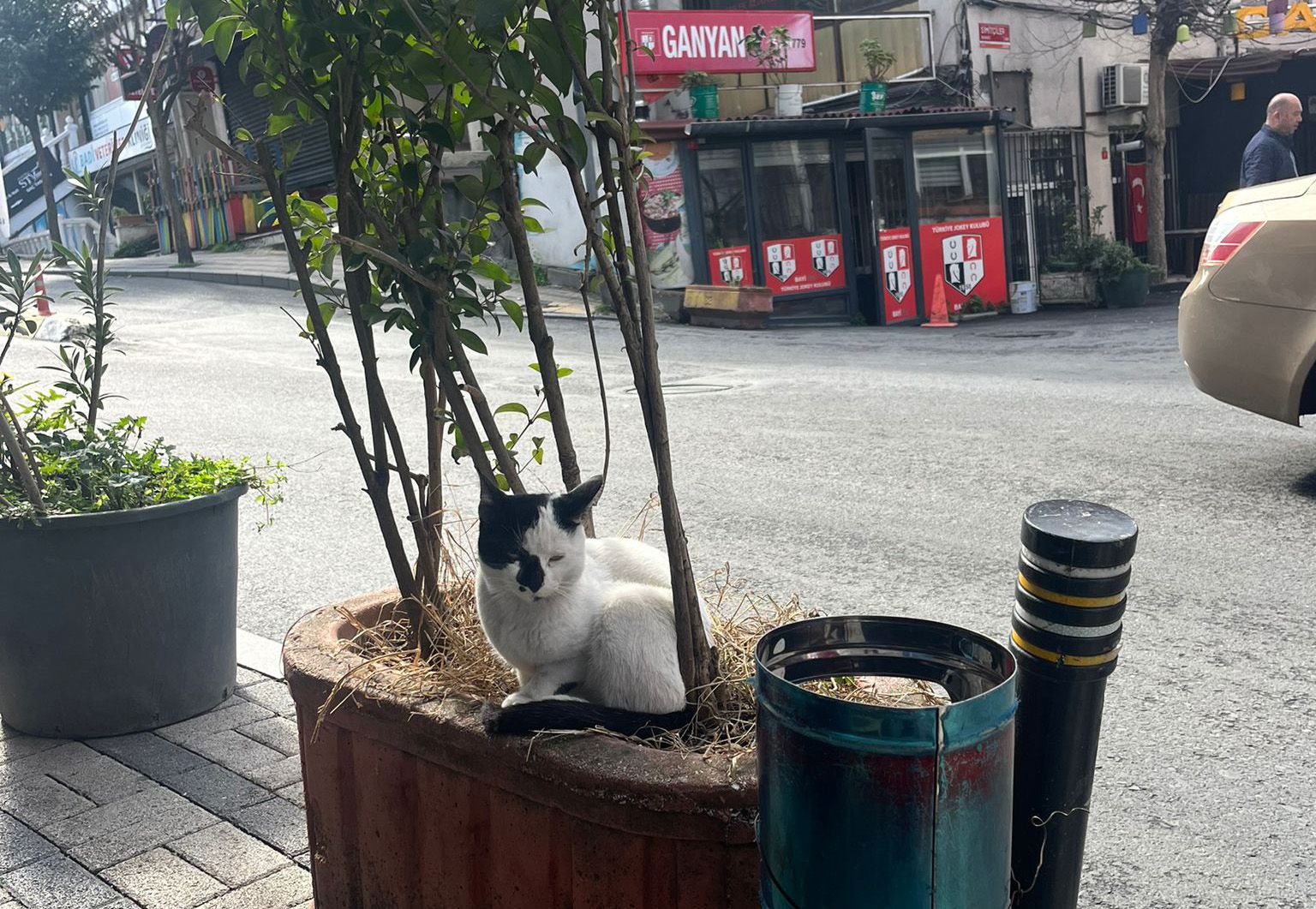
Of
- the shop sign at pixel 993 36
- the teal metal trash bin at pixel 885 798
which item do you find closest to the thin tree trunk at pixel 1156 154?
the shop sign at pixel 993 36

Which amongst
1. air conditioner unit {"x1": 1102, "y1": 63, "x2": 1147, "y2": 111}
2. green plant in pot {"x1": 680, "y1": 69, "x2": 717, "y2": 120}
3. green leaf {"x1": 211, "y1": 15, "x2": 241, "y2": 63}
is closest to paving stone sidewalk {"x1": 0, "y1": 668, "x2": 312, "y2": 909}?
green leaf {"x1": 211, "y1": 15, "x2": 241, "y2": 63}

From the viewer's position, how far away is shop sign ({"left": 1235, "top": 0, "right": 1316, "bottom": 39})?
65.5 feet

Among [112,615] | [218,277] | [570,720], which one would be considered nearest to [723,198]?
[218,277]

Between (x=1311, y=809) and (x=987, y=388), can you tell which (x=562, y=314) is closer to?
(x=987, y=388)

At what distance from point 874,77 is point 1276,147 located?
874 cm

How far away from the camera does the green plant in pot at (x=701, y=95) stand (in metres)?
16.9

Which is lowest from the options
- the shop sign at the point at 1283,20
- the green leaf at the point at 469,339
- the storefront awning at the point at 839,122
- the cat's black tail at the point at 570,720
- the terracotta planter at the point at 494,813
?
the terracotta planter at the point at 494,813

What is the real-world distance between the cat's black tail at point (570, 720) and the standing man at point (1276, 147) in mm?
10127

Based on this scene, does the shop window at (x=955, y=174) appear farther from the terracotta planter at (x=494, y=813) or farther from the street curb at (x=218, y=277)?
the terracotta planter at (x=494, y=813)

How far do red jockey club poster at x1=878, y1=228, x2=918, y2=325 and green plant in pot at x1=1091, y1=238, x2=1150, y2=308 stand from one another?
10.1 ft

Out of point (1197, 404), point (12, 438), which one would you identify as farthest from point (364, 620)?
point (1197, 404)

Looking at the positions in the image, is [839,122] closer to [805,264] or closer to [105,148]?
[805,264]

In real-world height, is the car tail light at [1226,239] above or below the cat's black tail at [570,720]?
above

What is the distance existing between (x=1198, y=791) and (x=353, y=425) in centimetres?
251
